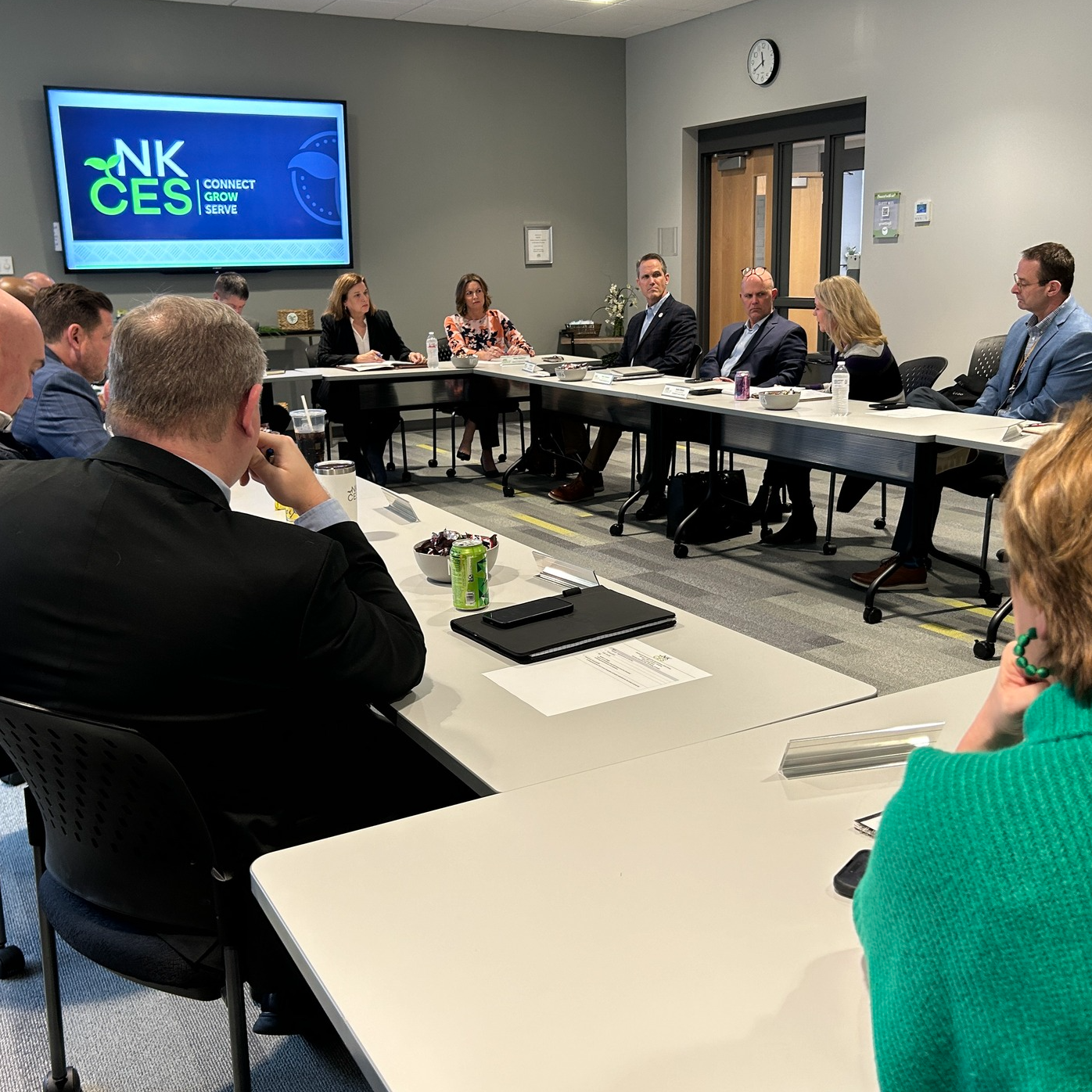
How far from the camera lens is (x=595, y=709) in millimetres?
1531

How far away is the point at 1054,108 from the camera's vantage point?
6.11 metres

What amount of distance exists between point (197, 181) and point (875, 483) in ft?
18.1

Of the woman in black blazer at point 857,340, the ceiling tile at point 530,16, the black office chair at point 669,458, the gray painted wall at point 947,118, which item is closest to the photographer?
the woman in black blazer at point 857,340

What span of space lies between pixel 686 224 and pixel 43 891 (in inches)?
333

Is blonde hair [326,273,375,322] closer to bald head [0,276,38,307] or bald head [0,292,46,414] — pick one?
bald head [0,276,38,307]

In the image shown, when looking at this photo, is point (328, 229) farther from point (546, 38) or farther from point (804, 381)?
point (804, 381)

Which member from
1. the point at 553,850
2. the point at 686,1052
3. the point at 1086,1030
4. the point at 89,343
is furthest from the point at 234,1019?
the point at 89,343

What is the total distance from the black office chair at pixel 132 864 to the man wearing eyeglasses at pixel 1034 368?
3313 mm

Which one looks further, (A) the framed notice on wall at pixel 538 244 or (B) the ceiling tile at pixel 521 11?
(A) the framed notice on wall at pixel 538 244

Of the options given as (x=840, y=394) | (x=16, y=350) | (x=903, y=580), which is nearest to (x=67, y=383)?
(x=16, y=350)

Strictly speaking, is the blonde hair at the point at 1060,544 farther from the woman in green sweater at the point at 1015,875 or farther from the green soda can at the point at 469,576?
the green soda can at the point at 469,576

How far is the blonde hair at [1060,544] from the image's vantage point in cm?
72

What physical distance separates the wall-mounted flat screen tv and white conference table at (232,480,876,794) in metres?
6.95

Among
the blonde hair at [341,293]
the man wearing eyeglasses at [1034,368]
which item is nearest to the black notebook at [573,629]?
the man wearing eyeglasses at [1034,368]
